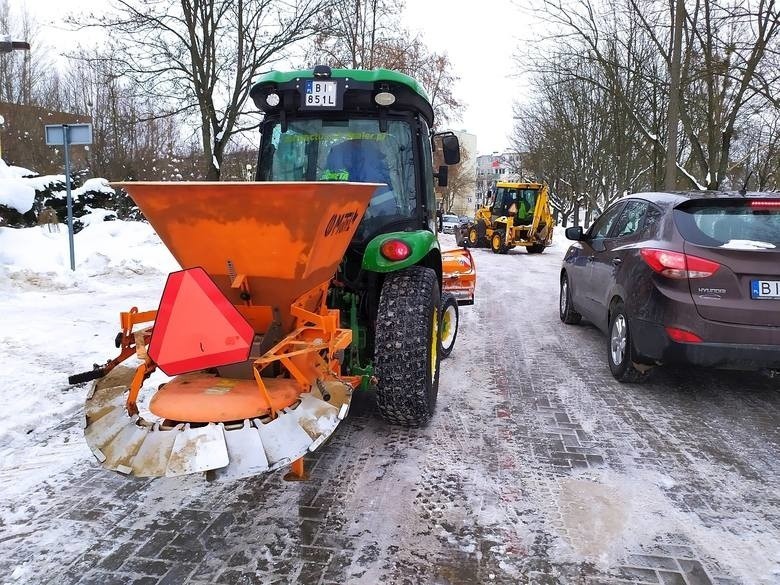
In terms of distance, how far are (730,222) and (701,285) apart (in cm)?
67

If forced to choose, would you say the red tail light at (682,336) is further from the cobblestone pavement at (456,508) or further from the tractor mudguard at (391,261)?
the tractor mudguard at (391,261)

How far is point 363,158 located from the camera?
451 centimetres

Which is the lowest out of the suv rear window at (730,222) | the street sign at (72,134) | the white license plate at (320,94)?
the suv rear window at (730,222)

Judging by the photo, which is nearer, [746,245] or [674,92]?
[746,245]

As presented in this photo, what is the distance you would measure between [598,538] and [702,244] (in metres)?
2.62

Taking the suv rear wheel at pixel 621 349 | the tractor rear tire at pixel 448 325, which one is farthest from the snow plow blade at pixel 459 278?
the suv rear wheel at pixel 621 349

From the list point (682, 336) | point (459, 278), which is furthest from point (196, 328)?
point (459, 278)

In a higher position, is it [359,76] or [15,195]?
[359,76]

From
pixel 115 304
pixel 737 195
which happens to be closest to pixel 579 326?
pixel 737 195

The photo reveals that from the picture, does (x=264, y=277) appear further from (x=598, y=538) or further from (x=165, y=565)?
(x=598, y=538)

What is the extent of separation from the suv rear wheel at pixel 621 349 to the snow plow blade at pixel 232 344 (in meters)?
2.99

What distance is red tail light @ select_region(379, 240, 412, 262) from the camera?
3.83m

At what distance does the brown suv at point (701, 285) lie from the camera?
167 inches

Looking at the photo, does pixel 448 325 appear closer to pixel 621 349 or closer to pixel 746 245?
pixel 621 349
